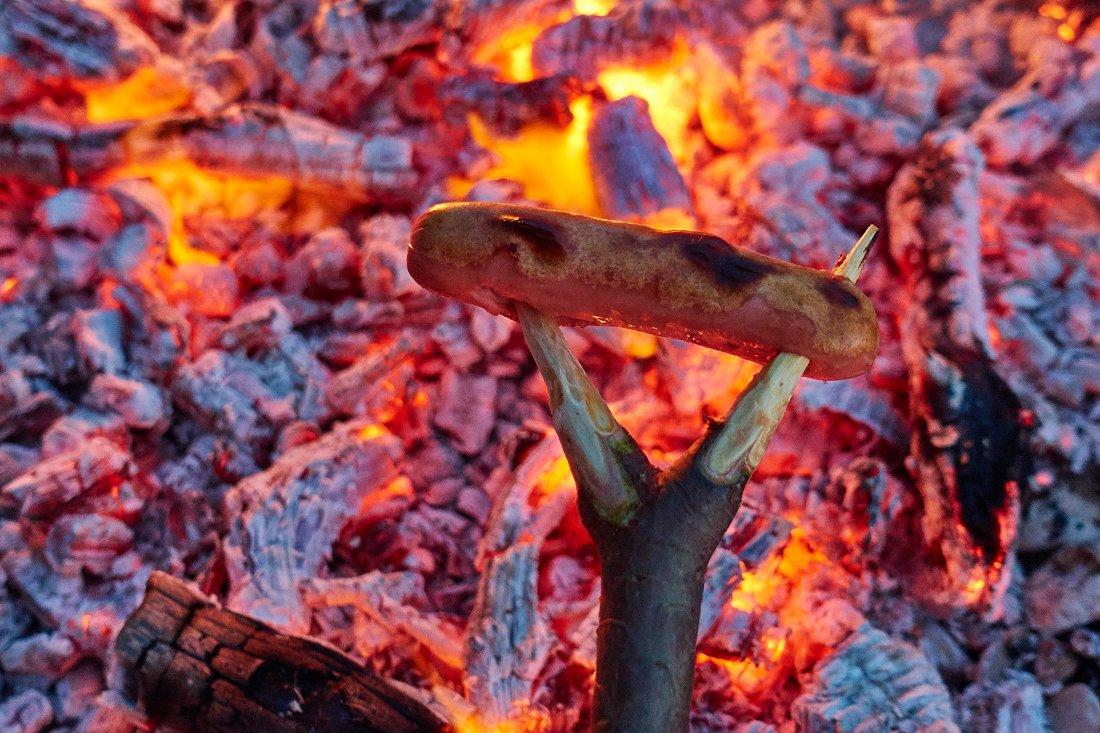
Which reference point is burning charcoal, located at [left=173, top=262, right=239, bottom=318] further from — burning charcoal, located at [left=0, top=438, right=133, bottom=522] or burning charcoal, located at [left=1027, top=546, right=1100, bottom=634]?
burning charcoal, located at [left=1027, top=546, right=1100, bottom=634]

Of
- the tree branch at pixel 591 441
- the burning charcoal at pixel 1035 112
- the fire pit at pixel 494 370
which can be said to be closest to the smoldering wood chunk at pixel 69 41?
the fire pit at pixel 494 370

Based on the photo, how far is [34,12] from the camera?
2660 millimetres

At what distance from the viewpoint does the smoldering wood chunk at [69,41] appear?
2639 mm

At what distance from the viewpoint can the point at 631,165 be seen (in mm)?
2469

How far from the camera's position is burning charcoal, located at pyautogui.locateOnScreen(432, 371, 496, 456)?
2.28m

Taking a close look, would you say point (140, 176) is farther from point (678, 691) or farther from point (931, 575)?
point (931, 575)

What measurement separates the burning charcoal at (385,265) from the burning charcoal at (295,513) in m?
0.53

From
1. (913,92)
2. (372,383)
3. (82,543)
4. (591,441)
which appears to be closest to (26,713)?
(82,543)

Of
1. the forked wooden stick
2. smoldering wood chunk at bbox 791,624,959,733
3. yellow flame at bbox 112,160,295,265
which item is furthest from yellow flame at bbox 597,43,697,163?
smoldering wood chunk at bbox 791,624,959,733

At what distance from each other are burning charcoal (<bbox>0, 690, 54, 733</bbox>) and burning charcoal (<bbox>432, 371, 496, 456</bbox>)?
1.21m

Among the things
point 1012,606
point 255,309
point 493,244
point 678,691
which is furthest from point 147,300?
point 1012,606

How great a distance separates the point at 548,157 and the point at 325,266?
2.99 ft

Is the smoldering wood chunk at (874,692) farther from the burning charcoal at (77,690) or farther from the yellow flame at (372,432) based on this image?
the burning charcoal at (77,690)

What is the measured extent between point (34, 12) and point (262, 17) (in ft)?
2.66
